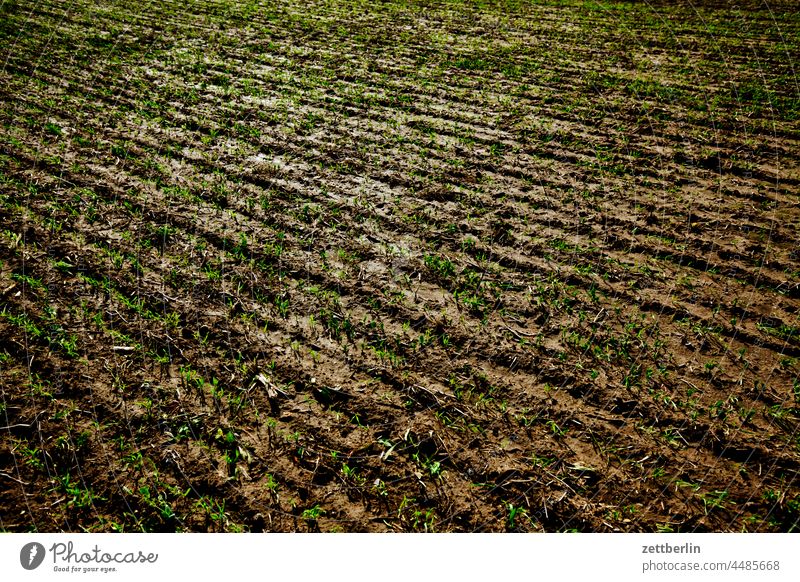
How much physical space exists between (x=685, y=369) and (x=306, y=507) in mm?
2205

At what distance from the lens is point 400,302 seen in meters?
3.29

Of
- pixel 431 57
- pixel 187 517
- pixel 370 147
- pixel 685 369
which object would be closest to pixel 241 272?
pixel 187 517

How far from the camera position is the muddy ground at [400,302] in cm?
239
